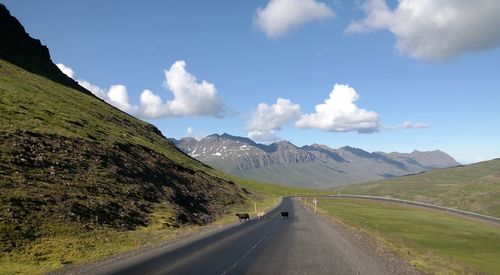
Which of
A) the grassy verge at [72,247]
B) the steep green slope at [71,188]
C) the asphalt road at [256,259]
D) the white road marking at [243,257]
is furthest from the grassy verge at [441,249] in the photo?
the steep green slope at [71,188]

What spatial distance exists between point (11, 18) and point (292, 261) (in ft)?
530

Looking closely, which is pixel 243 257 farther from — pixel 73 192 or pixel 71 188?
pixel 71 188

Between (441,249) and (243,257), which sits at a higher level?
(243,257)

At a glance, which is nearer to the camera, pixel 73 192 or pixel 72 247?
pixel 72 247

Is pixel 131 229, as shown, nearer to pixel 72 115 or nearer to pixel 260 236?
pixel 260 236

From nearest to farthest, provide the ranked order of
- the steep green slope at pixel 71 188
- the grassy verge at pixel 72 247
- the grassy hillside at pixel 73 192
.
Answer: the grassy verge at pixel 72 247, the grassy hillside at pixel 73 192, the steep green slope at pixel 71 188

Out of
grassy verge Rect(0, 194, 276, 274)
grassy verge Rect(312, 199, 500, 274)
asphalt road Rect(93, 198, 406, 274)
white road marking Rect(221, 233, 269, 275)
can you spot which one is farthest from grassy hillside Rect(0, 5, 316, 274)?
grassy verge Rect(312, 199, 500, 274)

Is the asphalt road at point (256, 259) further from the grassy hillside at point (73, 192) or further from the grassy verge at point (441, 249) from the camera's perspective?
the grassy hillside at point (73, 192)

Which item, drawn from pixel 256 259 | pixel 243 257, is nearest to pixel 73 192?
pixel 243 257

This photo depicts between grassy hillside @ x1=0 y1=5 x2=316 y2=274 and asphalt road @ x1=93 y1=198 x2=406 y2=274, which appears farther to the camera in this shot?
grassy hillside @ x1=0 y1=5 x2=316 y2=274

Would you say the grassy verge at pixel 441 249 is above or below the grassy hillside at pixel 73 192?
below

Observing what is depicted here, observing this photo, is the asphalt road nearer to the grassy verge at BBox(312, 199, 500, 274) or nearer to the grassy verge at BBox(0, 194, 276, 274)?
the grassy verge at BBox(312, 199, 500, 274)

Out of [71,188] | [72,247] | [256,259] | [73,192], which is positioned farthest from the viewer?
[71,188]

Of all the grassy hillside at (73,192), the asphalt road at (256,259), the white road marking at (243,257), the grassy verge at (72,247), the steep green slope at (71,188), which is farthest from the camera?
the steep green slope at (71,188)
